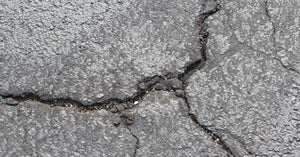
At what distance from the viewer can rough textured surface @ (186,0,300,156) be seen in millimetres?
1974

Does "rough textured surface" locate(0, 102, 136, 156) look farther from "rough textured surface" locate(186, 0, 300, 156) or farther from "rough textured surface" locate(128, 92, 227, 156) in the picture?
"rough textured surface" locate(186, 0, 300, 156)

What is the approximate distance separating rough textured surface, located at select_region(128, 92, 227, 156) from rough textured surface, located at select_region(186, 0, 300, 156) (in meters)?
0.08

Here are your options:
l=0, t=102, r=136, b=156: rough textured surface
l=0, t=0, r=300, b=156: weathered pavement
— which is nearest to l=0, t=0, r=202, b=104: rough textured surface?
l=0, t=0, r=300, b=156: weathered pavement

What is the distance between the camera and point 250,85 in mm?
2049

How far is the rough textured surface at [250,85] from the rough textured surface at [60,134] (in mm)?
519

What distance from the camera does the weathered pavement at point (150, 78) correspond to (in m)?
1.98

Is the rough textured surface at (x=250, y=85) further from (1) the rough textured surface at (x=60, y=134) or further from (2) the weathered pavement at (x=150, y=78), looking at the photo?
(1) the rough textured surface at (x=60, y=134)

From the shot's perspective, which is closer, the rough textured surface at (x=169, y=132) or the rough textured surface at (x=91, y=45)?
the rough textured surface at (x=169, y=132)

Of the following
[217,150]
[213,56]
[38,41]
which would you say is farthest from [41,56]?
[217,150]

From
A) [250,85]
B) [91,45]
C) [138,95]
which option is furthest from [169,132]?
[91,45]

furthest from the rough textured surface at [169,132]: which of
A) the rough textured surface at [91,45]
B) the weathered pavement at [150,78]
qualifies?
the rough textured surface at [91,45]

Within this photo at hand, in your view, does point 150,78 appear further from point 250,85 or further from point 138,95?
point 250,85

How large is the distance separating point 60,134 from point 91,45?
1.98 feet

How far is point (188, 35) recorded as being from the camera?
2.16m
